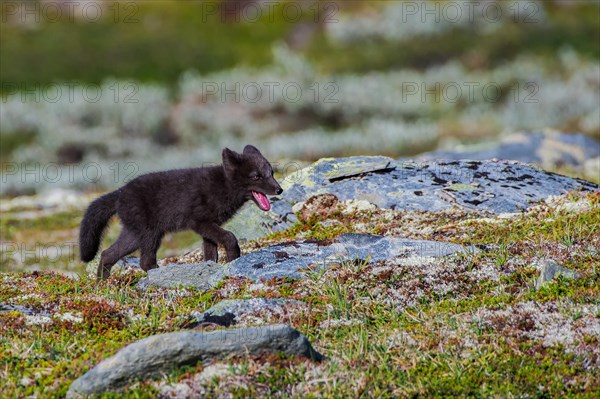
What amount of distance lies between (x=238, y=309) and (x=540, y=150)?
21.1 m

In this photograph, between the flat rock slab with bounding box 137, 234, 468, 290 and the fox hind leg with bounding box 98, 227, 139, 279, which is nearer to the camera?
the flat rock slab with bounding box 137, 234, 468, 290

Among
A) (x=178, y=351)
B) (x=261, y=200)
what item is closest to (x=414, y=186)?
(x=261, y=200)

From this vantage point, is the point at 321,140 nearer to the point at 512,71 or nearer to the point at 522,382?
the point at 512,71

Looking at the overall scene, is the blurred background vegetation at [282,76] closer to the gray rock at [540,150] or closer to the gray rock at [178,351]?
the gray rock at [540,150]

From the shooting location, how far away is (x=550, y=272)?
10625mm

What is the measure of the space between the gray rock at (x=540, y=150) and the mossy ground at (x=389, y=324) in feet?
47.0

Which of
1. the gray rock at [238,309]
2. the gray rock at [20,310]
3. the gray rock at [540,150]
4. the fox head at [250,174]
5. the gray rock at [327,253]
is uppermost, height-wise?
the fox head at [250,174]

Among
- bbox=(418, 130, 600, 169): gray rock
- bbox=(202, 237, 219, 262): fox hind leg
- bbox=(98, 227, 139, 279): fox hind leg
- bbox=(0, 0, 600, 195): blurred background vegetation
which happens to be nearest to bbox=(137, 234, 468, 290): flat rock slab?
bbox=(202, 237, 219, 262): fox hind leg

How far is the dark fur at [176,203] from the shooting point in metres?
13.7

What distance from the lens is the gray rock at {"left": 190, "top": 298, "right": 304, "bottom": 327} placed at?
32.9 feet

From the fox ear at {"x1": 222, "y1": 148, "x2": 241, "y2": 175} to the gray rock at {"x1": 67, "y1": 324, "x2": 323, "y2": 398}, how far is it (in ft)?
17.5

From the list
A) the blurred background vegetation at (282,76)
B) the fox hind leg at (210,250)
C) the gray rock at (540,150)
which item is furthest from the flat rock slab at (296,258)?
the blurred background vegetation at (282,76)

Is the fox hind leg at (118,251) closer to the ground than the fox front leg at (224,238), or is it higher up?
closer to the ground

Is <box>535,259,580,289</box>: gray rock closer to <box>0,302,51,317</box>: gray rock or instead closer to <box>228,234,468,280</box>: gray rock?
<box>228,234,468,280</box>: gray rock
